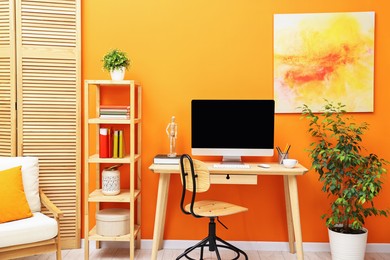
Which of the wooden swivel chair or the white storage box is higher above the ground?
the wooden swivel chair

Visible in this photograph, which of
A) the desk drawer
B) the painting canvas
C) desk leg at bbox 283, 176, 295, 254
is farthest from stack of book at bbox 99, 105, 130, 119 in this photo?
desk leg at bbox 283, 176, 295, 254

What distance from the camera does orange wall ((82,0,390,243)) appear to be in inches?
147

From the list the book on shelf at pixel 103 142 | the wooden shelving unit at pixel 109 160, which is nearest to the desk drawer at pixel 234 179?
the wooden shelving unit at pixel 109 160

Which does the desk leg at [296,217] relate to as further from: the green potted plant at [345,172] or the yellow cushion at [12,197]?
the yellow cushion at [12,197]

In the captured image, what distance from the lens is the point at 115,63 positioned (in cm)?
348

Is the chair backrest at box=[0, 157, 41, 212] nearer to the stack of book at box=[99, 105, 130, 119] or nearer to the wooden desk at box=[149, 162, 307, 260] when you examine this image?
the stack of book at box=[99, 105, 130, 119]

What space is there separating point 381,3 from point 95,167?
9.55 ft

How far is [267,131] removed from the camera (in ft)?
11.7


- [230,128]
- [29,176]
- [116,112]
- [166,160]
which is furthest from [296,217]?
[29,176]

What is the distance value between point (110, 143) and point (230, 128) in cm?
102

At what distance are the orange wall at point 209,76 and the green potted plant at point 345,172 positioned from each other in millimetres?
154

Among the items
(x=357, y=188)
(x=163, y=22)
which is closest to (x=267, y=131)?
(x=357, y=188)

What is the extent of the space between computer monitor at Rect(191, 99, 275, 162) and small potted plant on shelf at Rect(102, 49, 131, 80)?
652 mm

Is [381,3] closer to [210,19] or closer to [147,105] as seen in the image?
[210,19]
